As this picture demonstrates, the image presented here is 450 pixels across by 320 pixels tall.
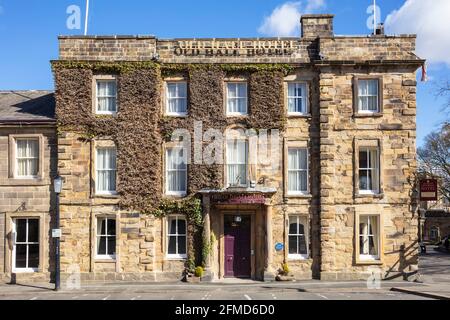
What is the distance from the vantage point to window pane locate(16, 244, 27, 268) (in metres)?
22.8

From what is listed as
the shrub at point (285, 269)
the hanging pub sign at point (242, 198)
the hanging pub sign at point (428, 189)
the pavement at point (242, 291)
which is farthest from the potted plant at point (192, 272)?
the hanging pub sign at point (428, 189)

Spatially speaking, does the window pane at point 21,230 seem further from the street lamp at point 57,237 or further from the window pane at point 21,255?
the street lamp at point 57,237

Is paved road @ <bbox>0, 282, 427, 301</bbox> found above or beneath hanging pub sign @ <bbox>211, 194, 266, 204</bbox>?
beneath

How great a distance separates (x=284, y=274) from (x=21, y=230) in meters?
11.9

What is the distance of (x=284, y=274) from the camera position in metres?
22.1

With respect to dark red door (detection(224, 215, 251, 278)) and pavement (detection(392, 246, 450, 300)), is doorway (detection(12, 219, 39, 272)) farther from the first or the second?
pavement (detection(392, 246, 450, 300))

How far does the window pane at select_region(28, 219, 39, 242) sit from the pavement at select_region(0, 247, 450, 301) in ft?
7.08

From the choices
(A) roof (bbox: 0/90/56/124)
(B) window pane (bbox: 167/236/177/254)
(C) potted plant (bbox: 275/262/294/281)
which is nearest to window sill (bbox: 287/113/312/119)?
(C) potted plant (bbox: 275/262/294/281)

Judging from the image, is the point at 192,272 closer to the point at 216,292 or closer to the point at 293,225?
the point at 216,292

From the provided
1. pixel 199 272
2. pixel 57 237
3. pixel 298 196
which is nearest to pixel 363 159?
pixel 298 196

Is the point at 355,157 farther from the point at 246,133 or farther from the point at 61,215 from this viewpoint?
the point at 61,215

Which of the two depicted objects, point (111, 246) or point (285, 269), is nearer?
point (285, 269)

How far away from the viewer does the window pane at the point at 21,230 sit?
899 inches

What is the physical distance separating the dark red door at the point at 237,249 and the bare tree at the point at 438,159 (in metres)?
36.1
